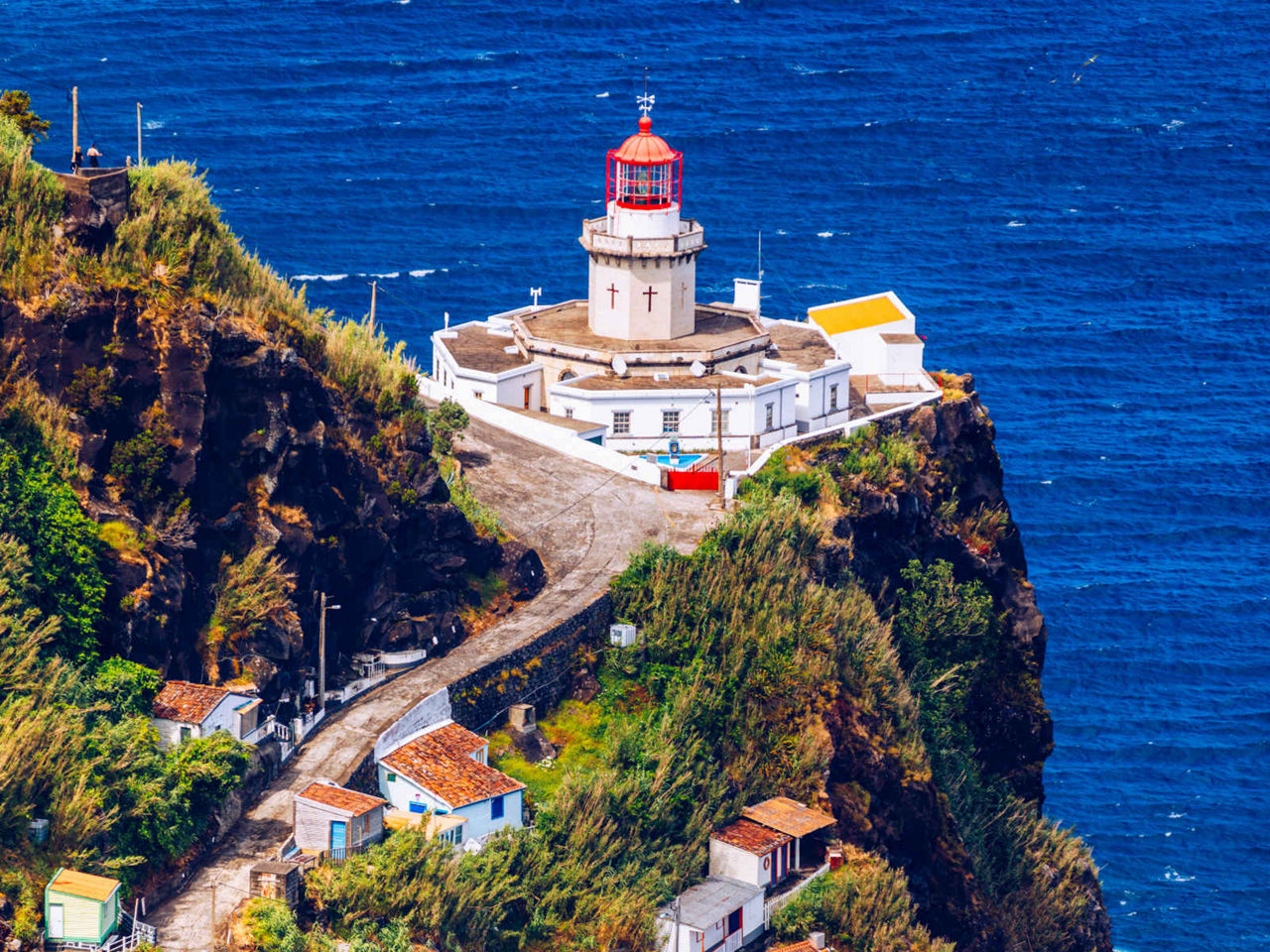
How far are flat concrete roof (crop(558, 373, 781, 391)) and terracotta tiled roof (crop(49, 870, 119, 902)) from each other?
145 feet

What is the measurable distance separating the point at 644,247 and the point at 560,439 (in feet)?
30.2

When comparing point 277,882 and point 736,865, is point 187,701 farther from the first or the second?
point 736,865

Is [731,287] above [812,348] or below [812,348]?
above

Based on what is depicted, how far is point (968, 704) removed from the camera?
95.7 meters

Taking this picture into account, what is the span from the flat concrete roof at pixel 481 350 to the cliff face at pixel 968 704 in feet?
48.6

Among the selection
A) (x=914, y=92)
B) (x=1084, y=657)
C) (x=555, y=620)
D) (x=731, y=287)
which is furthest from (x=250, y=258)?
(x=914, y=92)

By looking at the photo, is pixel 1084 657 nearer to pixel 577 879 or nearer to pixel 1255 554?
pixel 1255 554

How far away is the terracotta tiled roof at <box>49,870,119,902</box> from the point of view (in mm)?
55250

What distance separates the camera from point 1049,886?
91.8m

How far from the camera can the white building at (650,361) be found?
96438 millimetres

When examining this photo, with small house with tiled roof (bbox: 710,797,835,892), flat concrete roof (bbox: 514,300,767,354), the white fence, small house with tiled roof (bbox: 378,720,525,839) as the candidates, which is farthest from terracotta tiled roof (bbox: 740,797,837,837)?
flat concrete roof (bbox: 514,300,767,354)

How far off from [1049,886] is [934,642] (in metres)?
10.5

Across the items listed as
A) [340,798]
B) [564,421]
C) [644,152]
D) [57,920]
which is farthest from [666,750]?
[644,152]

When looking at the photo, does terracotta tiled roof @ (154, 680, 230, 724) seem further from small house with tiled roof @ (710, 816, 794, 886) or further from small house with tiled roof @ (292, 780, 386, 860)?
small house with tiled roof @ (710, 816, 794, 886)
